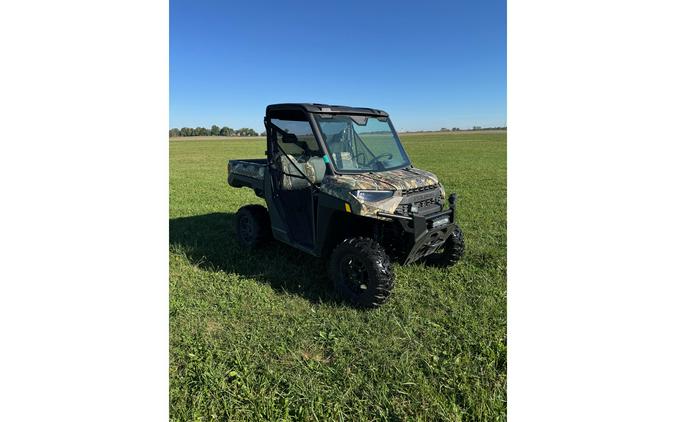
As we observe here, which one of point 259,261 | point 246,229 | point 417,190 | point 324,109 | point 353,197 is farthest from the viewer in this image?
point 246,229

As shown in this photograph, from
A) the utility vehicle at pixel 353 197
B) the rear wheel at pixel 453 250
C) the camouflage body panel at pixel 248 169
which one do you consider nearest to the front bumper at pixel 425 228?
the utility vehicle at pixel 353 197

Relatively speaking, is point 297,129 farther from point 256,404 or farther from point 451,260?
point 256,404

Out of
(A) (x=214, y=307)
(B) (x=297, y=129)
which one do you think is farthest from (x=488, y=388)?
(B) (x=297, y=129)

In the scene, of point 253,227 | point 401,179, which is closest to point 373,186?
point 401,179

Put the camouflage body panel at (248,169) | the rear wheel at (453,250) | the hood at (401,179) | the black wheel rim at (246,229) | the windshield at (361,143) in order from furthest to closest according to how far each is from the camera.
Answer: the black wheel rim at (246,229)
the camouflage body panel at (248,169)
the rear wheel at (453,250)
the windshield at (361,143)
the hood at (401,179)

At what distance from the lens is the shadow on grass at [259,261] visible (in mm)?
4043

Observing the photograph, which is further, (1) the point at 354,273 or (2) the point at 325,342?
(1) the point at 354,273

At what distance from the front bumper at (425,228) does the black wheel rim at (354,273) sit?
47cm

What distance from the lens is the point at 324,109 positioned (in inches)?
158

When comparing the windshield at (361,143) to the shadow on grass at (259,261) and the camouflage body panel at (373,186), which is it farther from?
the shadow on grass at (259,261)

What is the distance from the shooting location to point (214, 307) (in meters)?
3.58

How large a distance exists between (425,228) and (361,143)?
4.22 feet

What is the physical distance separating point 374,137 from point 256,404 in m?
3.01

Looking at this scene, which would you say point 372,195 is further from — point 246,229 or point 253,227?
point 246,229
